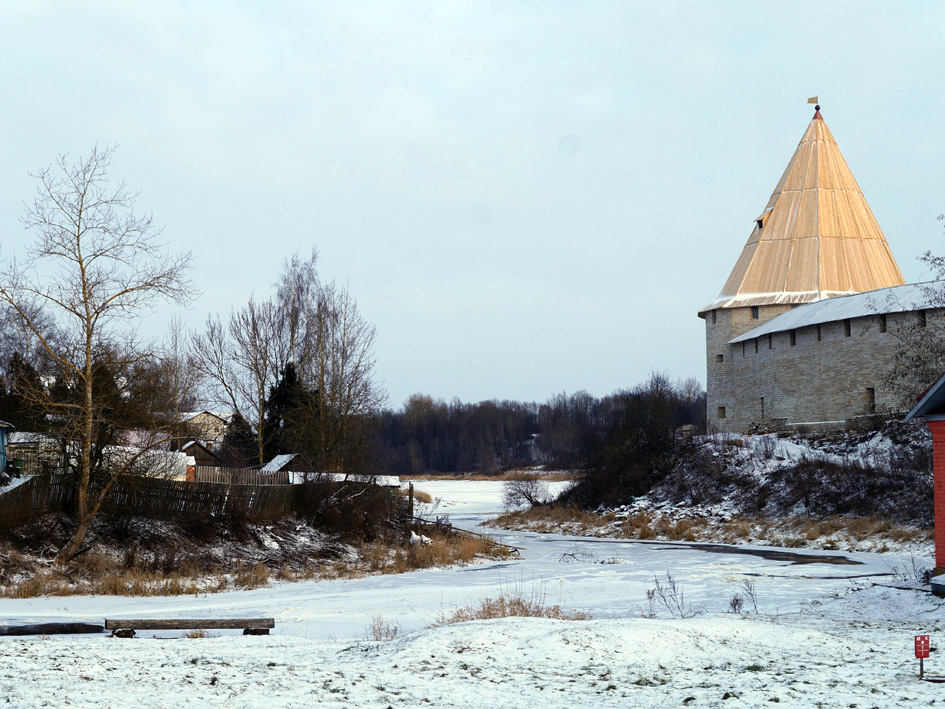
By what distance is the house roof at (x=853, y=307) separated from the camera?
35.7 meters

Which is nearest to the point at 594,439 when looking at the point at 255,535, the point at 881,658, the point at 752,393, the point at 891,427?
the point at 752,393

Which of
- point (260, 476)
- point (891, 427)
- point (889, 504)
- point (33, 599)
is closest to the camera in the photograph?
point (33, 599)

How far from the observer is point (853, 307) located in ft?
124

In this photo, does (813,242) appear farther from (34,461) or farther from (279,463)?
(34,461)

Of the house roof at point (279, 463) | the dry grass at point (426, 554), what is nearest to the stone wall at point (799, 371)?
the dry grass at point (426, 554)

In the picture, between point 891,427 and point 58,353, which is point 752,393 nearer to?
point 891,427

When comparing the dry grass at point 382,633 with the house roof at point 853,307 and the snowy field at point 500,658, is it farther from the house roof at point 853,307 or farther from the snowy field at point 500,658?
the house roof at point 853,307

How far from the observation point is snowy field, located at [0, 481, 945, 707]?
22.3ft

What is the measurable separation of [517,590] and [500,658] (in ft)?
24.9

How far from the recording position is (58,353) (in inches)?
723

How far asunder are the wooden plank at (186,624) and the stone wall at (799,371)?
1216 inches

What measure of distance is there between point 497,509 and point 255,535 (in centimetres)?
3057

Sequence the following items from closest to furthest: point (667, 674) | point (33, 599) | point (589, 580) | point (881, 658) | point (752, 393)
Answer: point (667, 674)
point (881, 658)
point (33, 599)
point (589, 580)
point (752, 393)

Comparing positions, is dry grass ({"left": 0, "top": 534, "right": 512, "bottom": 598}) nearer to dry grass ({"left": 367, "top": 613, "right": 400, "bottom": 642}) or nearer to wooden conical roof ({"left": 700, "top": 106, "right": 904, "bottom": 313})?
dry grass ({"left": 367, "top": 613, "right": 400, "bottom": 642})
